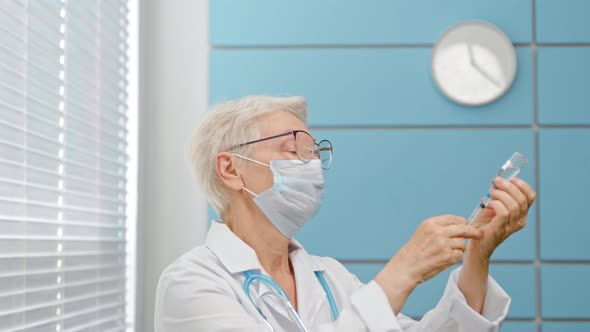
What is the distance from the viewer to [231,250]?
5.27 feet

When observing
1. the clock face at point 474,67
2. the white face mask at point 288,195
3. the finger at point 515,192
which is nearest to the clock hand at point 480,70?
the clock face at point 474,67

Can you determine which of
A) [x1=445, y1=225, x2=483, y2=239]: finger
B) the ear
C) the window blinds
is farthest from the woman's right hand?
the window blinds

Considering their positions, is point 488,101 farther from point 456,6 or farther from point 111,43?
point 111,43

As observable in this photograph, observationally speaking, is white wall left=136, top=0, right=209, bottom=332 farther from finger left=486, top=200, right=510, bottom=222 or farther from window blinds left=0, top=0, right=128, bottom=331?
finger left=486, top=200, right=510, bottom=222

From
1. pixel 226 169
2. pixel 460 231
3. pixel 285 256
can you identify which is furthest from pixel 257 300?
pixel 460 231

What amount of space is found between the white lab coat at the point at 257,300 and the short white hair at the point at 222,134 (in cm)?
10

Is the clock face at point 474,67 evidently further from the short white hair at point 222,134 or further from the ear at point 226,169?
the ear at point 226,169

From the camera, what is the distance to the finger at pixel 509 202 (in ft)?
4.71

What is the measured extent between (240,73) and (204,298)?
1.24 m

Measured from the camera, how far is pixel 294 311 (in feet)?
5.00

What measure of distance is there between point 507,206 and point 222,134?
0.67 meters

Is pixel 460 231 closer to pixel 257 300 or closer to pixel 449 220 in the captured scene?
pixel 449 220

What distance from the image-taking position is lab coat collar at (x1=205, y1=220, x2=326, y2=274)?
157 centimetres

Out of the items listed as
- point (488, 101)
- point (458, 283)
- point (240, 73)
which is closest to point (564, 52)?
point (488, 101)
